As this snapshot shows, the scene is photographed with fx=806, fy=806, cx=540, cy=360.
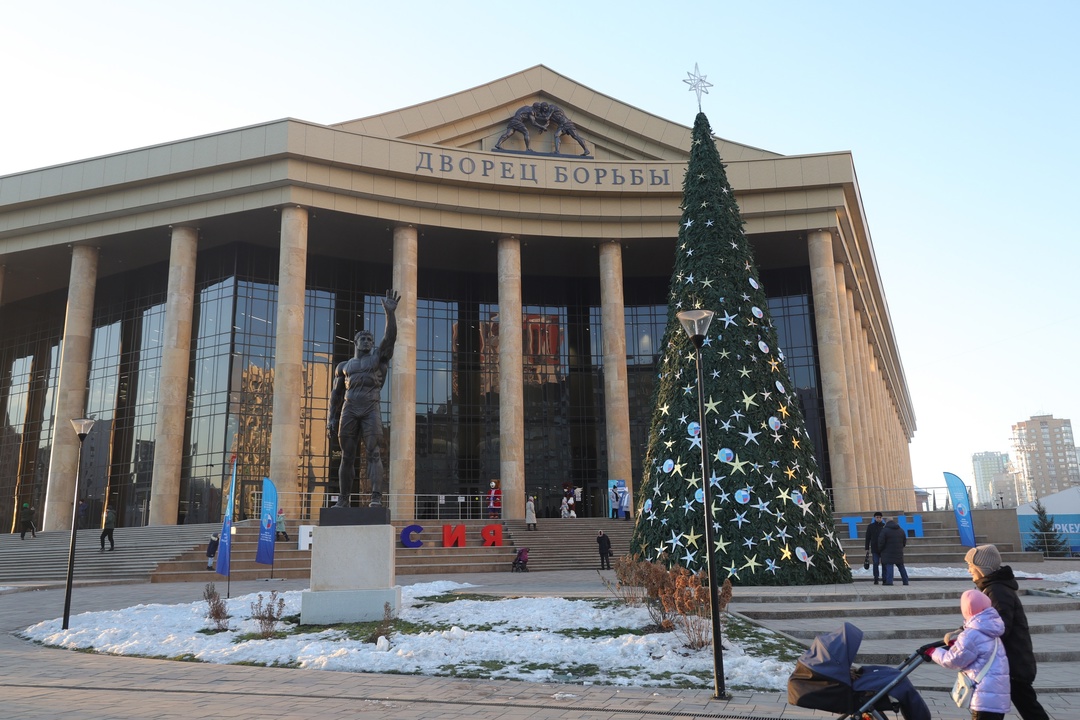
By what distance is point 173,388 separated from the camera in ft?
113

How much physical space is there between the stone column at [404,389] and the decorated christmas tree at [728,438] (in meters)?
18.3

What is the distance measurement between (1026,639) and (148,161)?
125ft

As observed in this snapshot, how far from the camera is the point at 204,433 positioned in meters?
39.1

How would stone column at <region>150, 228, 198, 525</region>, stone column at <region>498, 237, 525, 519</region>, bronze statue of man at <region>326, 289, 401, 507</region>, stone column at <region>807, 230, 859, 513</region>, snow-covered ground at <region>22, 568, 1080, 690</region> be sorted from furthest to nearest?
stone column at <region>807, 230, 859, 513</region>
stone column at <region>498, 237, 525, 519</region>
stone column at <region>150, 228, 198, 525</region>
bronze statue of man at <region>326, 289, 401, 507</region>
snow-covered ground at <region>22, 568, 1080, 690</region>

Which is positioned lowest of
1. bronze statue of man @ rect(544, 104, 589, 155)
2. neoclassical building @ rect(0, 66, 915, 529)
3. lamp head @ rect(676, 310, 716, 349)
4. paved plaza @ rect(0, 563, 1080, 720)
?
paved plaza @ rect(0, 563, 1080, 720)

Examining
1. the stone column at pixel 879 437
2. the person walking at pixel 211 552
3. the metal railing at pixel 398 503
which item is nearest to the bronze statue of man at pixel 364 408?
the person walking at pixel 211 552

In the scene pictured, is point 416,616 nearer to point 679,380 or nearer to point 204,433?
point 679,380

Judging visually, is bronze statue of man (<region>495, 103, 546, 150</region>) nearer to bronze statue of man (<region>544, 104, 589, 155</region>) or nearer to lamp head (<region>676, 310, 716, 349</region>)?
bronze statue of man (<region>544, 104, 589, 155</region>)

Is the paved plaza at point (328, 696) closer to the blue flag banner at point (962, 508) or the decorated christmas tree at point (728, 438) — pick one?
the decorated christmas tree at point (728, 438)

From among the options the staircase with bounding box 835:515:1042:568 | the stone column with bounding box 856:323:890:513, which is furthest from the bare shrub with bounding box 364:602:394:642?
the stone column with bounding box 856:323:890:513

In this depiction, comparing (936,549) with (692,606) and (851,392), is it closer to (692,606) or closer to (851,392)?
(851,392)

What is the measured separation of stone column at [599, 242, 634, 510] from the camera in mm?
37094

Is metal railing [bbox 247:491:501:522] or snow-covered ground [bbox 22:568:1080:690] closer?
snow-covered ground [bbox 22:568:1080:690]

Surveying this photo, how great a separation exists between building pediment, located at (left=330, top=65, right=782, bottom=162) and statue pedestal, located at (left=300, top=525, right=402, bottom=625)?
96.4 feet
